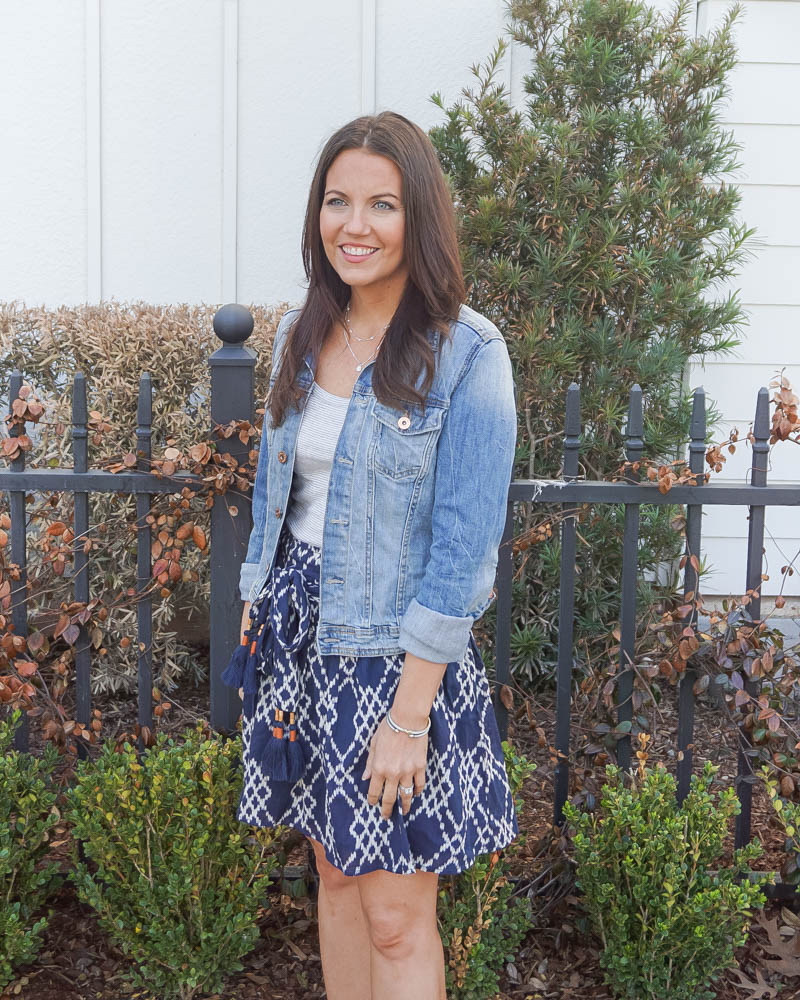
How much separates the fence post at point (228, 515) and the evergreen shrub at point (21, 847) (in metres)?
0.46

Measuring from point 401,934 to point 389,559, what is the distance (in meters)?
0.70

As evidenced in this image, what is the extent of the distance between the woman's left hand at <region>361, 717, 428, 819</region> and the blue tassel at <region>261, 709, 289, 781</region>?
7.6 inches

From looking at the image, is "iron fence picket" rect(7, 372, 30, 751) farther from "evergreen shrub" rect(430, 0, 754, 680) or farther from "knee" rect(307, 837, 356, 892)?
"evergreen shrub" rect(430, 0, 754, 680)

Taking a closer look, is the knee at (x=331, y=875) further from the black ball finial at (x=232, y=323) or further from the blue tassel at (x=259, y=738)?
the black ball finial at (x=232, y=323)

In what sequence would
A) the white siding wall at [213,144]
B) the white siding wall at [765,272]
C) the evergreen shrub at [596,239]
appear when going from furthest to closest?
the white siding wall at [213,144]
the white siding wall at [765,272]
the evergreen shrub at [596,239]

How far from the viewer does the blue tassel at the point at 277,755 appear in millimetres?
1850

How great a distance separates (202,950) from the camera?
7.68ft

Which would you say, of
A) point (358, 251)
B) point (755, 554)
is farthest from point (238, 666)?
point (755, 554)

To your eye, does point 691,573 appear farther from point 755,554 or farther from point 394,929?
point 394,929

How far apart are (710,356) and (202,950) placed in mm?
3310

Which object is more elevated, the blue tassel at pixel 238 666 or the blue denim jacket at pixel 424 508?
the blue denim jacket at pixel 424 508

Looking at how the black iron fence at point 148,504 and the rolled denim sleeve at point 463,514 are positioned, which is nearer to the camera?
the rolled denim sleeve at point 463,514

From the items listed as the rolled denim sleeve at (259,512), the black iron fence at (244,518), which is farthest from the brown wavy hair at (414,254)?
the black iron fence at (244,518)

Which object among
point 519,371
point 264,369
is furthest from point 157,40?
point 519,371
